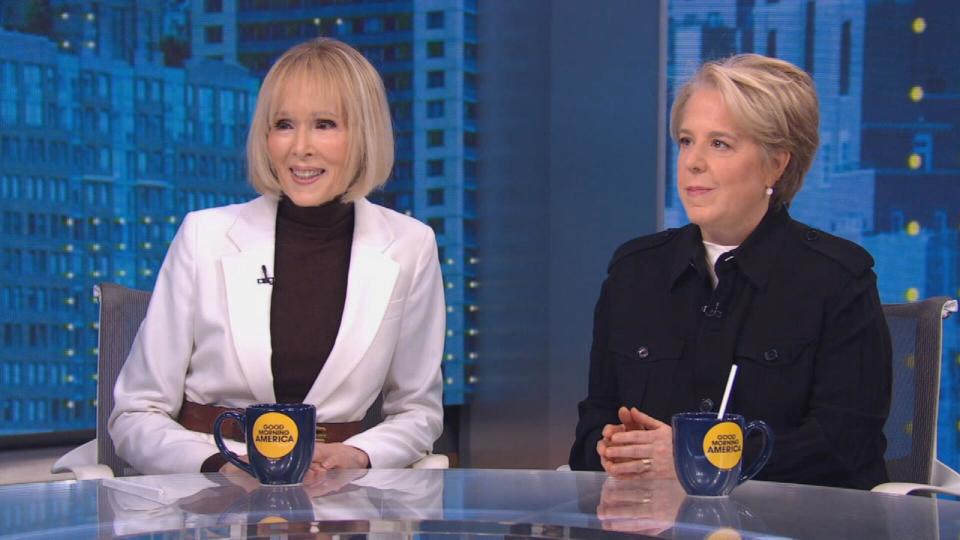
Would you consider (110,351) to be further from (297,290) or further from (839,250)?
(839,250)

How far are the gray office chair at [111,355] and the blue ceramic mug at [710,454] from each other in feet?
3.18

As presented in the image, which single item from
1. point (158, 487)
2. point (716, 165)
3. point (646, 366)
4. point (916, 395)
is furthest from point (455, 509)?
point (916, 395)

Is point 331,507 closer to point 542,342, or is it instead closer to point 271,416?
point 271,416

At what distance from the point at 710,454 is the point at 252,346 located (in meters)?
1.00

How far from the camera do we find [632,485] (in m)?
1.46

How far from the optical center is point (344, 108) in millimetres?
2195

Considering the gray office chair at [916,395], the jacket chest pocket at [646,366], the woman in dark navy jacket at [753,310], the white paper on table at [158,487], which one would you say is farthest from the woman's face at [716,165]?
the white paper on table at [158,487]

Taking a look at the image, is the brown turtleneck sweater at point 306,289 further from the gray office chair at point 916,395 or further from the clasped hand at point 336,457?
the gray office chair at point 916,395

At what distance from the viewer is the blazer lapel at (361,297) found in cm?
212

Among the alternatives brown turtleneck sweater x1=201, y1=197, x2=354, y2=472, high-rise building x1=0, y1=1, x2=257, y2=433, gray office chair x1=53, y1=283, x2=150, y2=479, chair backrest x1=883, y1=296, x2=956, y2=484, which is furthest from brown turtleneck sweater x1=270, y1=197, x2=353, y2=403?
high-rise building x1=0, y1=1, x2=257, y2=433

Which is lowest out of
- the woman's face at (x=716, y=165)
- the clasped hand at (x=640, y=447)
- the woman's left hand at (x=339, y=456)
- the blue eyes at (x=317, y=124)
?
the woman's left hand at (x=339, y=456)

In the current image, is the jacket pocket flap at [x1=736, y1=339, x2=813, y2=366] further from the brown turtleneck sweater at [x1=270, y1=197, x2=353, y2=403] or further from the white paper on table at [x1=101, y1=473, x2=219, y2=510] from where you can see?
the white paper on table at [x1=101, y1=473, x2=219, y2=510]

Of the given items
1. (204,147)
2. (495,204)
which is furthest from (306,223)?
(495,204)

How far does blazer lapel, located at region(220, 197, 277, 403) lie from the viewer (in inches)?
83.3
